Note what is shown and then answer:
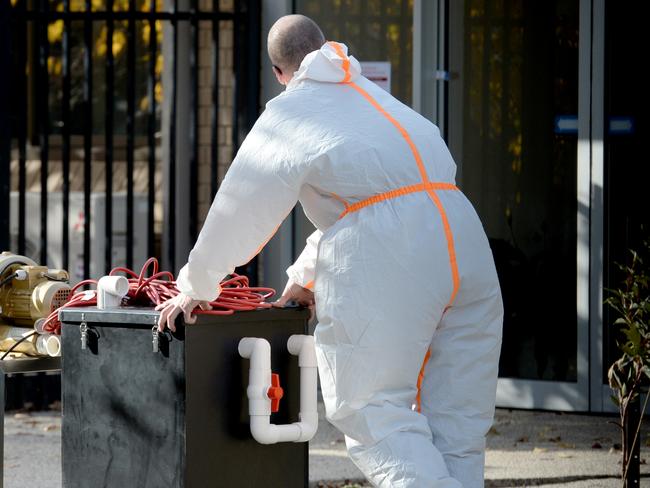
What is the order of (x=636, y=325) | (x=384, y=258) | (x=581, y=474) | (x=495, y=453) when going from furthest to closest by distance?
1. (x=495, y=453)
2. (x=581, y=474)
3. (x=636, y=325)
4. (x=384, y=258)

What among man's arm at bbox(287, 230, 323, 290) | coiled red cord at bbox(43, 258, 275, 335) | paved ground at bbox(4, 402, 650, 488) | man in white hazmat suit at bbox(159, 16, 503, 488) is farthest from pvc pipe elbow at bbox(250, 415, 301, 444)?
paved ground at bbox(4, 402, 650, 488)

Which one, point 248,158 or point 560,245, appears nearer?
point 248,158

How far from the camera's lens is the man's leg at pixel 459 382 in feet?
12.1

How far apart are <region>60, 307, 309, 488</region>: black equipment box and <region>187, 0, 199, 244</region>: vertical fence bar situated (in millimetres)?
3432

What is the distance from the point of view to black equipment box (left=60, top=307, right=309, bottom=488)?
3602mm

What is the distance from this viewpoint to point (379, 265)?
3.55 meters

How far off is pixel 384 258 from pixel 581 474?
2.46 m

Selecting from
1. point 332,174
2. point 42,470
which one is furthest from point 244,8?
point 332,174

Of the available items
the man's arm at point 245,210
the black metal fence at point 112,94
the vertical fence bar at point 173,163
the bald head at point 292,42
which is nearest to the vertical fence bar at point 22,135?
the black metal fence at point 112,94

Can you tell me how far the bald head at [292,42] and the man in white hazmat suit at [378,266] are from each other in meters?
0.11

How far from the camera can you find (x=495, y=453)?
6.10 meters

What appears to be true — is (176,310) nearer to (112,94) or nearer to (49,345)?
(49,345)

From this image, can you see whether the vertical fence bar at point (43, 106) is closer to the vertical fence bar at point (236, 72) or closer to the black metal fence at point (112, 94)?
the black metal fence at point (112, 94)

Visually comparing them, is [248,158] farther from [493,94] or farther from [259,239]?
[493,94]
